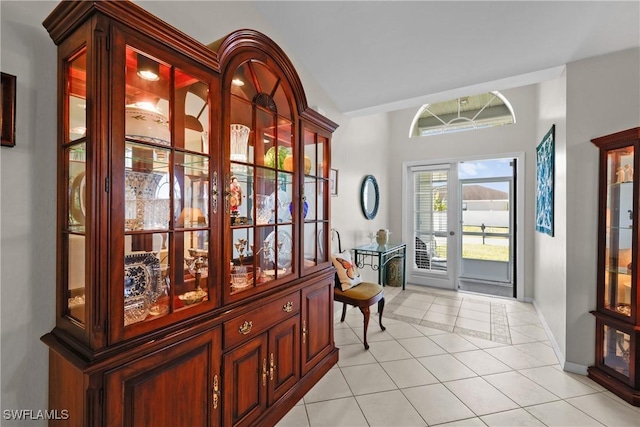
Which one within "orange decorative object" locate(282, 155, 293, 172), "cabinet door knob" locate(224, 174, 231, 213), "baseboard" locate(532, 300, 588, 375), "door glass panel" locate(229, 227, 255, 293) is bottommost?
"baseboard" locate(532, 300, 588, 375)

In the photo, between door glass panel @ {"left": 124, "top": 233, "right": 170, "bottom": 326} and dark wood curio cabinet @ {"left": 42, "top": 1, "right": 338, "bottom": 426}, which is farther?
door glass panel @ {"left": 124, "top": 233, "right": 170, "bottom": 326}

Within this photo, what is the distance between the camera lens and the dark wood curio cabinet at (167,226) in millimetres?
1010

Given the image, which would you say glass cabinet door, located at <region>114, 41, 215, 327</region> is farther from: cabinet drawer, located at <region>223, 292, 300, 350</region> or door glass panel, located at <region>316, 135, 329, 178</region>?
door glass panel, located at <region>316, 135, 329, 178</region>

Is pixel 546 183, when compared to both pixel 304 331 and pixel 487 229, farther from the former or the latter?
pixel 304 331

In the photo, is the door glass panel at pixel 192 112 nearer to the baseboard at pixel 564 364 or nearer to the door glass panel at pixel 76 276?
the door glass panel at pixel 76 276

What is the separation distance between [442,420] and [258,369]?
4.07 ft

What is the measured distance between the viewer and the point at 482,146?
4.52 meters

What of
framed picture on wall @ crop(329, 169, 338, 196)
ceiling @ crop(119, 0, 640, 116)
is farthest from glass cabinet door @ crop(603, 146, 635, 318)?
framed picture on wall @ crop(329, 169, 338, 196)

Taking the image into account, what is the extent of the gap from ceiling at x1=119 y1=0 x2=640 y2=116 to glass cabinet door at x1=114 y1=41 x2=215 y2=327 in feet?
2.20

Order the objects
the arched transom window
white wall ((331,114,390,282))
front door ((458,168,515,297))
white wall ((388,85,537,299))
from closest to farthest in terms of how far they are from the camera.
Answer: white wall ((331,114,390,282)) < white wall ((388,85,537,299)) < the arched transom window < front door ((458,168,515,297))

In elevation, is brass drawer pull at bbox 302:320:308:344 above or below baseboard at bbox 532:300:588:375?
above

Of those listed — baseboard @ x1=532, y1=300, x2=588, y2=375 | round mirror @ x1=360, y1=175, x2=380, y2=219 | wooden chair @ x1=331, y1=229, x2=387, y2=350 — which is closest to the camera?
baseboard @ x1=532, y1=300, x2=588, y2=375

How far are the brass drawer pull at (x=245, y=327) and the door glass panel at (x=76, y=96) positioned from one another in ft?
3.75

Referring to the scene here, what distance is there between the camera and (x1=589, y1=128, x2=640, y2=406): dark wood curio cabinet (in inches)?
80.1
